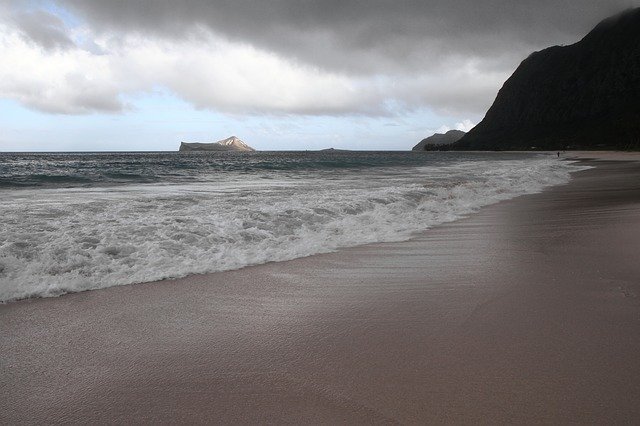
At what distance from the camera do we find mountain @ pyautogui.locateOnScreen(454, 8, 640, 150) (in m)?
126

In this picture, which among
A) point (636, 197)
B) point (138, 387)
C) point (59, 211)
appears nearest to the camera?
point (138, 387)

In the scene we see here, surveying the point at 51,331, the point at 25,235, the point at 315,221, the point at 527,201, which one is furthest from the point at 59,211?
the point at 527,201

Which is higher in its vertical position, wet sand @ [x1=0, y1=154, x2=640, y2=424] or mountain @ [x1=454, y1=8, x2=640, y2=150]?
mountain @ [x1=454, y1=8, x2=640, y2=150]

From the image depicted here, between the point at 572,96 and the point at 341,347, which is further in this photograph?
the point at 572,96

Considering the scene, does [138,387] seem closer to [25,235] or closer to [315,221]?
[25,235]

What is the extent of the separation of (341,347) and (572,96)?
557ft

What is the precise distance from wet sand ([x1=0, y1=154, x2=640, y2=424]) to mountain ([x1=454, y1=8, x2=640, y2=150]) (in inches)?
4506

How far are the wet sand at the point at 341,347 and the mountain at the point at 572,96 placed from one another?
114445 mm

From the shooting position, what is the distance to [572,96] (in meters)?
146

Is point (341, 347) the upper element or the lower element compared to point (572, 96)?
lower

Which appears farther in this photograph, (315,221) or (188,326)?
(315,221)

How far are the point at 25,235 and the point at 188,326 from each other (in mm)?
3736

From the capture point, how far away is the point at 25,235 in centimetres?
573

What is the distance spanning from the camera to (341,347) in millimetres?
2916
